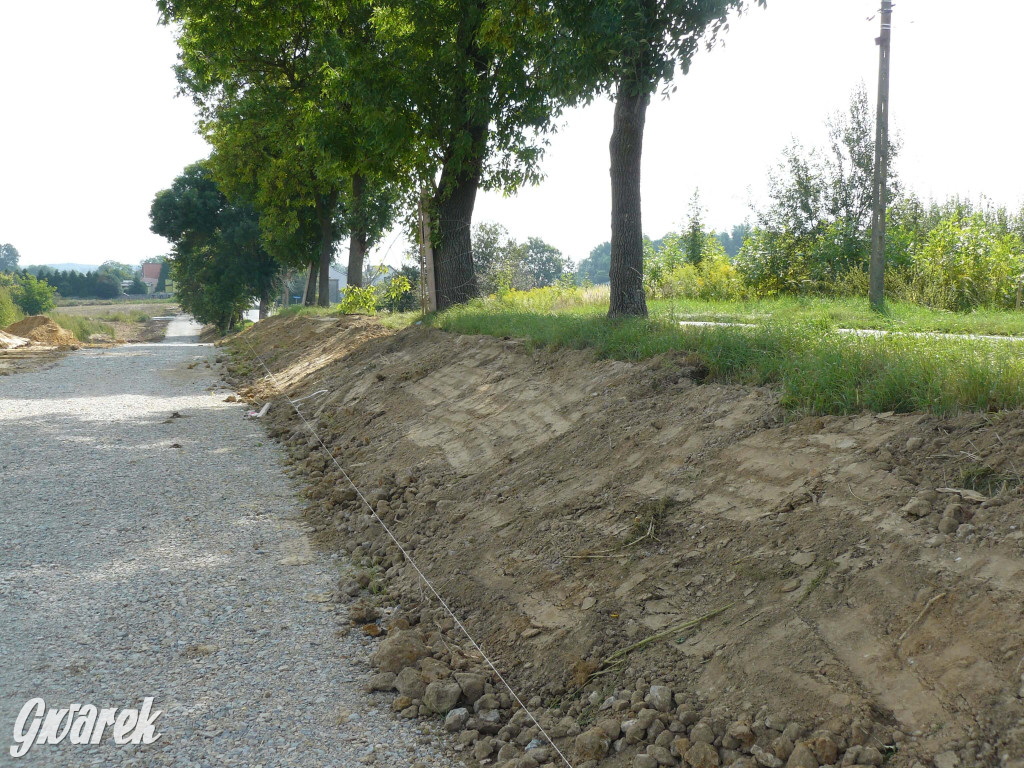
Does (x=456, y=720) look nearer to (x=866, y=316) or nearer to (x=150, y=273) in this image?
(x=866, y=316)

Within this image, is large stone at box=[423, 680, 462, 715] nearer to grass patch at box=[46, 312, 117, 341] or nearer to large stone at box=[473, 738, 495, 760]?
large stone at box=[473, 738, 495, 760]

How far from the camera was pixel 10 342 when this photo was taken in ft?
84.6

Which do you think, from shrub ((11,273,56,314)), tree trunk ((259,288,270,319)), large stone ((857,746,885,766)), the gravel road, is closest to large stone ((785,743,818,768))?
large stone ((857,746,885,766))

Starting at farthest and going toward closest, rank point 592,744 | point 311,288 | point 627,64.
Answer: point 311,288 < point 627,64 < point 592,744

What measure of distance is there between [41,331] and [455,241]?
2158cm

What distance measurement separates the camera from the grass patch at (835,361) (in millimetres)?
4438

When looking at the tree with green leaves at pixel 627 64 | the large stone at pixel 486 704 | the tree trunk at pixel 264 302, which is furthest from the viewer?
the tree trunk at pixel 264 302

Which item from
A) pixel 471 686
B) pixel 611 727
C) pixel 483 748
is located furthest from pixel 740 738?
pixel 471 686

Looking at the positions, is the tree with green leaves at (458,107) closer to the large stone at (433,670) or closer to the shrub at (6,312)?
the large stone at (433,670)

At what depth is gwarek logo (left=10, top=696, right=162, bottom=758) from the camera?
11.6ft

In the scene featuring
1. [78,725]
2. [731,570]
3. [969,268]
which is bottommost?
[78,725]

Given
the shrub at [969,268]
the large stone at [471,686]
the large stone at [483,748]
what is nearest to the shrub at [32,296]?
the shrub at [969,268]

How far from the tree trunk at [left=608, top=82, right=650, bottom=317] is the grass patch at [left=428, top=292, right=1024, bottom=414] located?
942 millimetres

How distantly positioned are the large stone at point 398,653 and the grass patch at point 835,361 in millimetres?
2662
